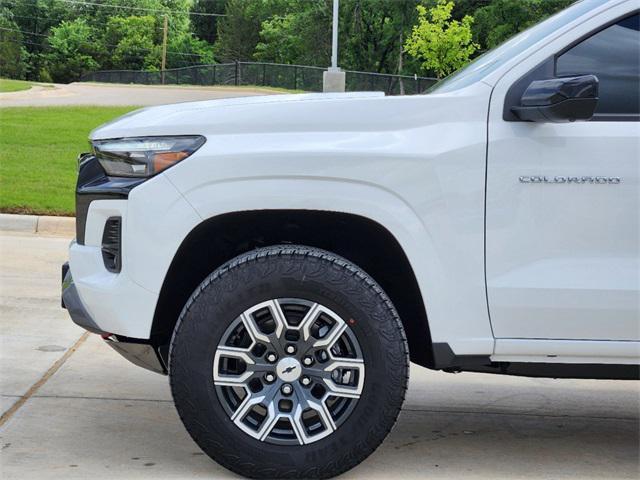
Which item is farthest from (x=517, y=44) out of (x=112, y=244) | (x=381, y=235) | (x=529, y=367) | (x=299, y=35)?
(x=299, y=35)

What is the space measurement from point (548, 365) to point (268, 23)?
86058 millimetres

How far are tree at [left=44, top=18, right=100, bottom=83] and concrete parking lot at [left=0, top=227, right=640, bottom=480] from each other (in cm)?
8474

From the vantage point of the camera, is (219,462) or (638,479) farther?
(638,479)

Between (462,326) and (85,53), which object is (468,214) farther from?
(85,53)

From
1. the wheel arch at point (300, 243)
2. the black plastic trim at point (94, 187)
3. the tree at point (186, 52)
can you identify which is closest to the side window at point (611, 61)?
the wheel arch at point (300, 243)

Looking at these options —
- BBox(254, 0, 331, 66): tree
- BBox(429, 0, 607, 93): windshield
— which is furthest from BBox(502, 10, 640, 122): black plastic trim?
BBox(254, 0, 331, 66): tree

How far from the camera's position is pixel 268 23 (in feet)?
290

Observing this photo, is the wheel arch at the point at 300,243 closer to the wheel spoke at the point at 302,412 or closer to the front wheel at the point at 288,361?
the front wheel at the point at 288,361

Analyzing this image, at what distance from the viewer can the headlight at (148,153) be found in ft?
13.6

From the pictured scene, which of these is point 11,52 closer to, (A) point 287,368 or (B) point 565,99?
(A) point 287,368

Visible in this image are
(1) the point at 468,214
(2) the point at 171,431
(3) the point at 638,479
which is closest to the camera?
(1) the point at 468,214

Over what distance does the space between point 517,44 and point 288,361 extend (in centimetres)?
155

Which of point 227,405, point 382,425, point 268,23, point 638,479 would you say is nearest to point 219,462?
point 227,405

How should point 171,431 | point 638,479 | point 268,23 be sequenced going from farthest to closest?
1. point 268,23
2. point 171,431
3. point 638,479
